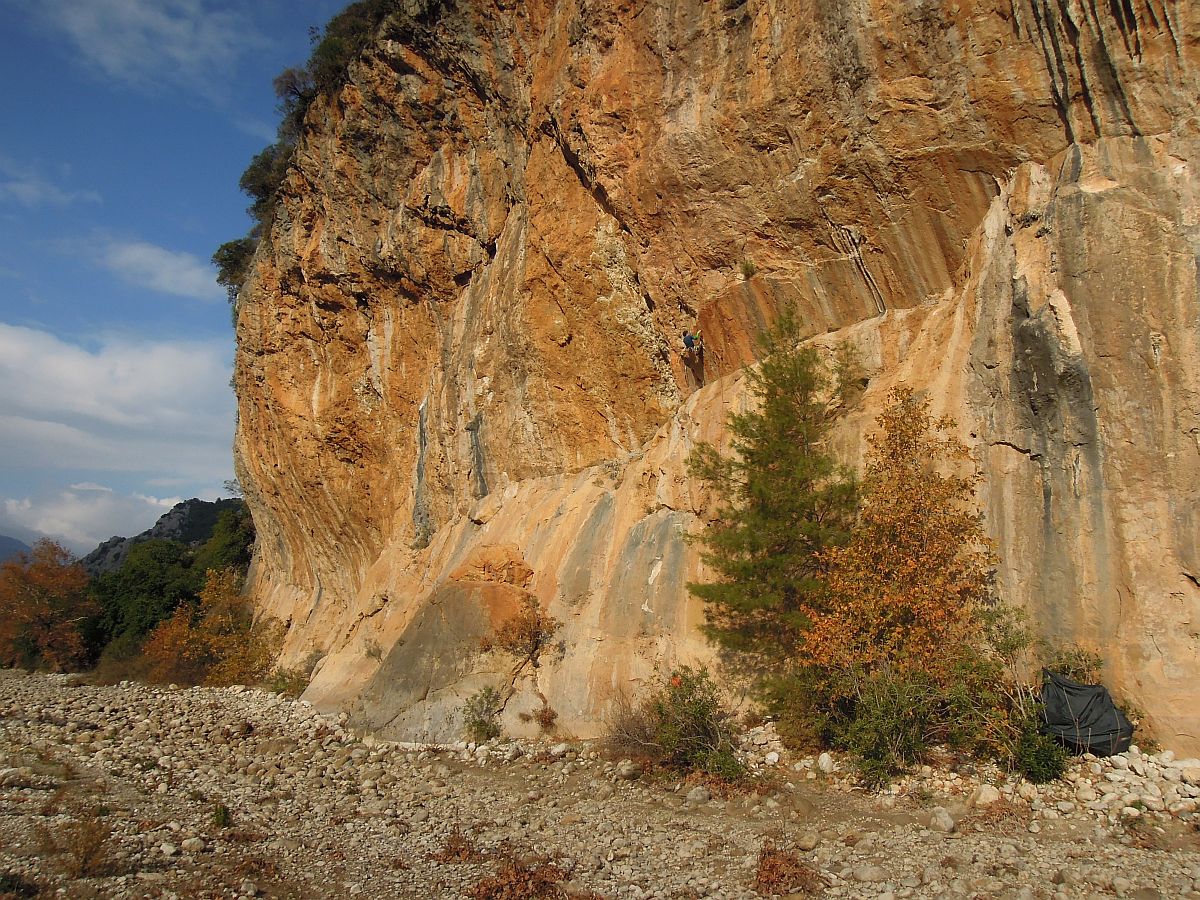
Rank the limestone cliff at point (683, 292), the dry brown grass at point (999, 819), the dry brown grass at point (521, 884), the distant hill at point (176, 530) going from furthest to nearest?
the distant hill at point (176, 530), the limestone cliff at point (683, 292), the dry brown grass at point (999, 819), the dry brown grass at point (521, 884)

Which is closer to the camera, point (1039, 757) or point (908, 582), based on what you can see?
point (1039, 757)

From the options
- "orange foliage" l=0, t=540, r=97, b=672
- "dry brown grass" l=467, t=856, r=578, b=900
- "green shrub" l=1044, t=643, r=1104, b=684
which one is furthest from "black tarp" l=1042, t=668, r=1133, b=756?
"orange foliage" l=0, t=540, r=97, b=672

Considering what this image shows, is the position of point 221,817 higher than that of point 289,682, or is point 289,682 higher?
point 289,682

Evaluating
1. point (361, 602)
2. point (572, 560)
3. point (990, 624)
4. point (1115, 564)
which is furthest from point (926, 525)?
point (361, 602)

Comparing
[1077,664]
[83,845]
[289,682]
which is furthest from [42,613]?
[1077,664]

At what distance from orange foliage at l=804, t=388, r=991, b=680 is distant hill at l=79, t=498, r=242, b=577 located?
5822 centimetres

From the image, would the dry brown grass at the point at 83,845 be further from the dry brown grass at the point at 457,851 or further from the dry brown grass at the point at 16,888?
the dry brown grass at the point at 457,851

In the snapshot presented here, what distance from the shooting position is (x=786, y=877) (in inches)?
278

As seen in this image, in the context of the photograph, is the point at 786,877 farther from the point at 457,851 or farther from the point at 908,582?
the point at 908,582

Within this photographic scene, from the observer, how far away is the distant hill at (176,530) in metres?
59.7

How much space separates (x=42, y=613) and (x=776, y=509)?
32.6 meters

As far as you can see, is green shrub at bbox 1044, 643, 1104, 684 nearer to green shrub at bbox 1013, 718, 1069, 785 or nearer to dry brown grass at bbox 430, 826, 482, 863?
green shrub at bbox 1013, 718, 1069, 785

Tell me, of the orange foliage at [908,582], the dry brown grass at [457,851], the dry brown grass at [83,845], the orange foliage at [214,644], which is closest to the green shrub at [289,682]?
the orange foliage at [214,644]

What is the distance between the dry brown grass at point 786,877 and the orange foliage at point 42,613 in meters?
31.8
